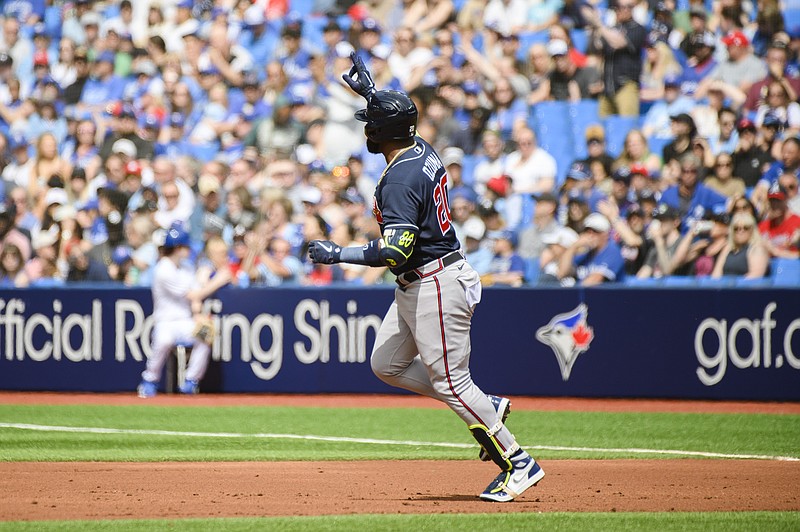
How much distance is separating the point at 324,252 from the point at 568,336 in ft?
23.1

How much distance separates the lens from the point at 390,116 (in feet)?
20.3

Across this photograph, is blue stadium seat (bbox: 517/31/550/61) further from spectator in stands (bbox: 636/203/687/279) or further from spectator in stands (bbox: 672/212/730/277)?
spectator in stands (bbox: 672/212/730/277)

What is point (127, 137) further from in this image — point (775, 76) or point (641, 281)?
point (775, 76)

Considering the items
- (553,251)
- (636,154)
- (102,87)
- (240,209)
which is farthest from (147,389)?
(102,87)

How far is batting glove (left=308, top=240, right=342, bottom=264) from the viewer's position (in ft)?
19.8

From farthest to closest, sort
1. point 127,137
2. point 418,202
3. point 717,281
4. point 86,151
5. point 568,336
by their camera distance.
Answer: point 86,151
point 127,137
point 568,336
point 717,281
point 418,202

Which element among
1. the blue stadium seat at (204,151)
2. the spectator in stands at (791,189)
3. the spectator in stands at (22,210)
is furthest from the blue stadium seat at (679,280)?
the spectator in stands at (22,210)

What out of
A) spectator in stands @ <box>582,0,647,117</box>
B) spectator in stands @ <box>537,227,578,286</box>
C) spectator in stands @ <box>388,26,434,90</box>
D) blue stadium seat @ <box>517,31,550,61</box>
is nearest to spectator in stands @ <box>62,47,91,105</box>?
spectator in stands @ <box>388,26,434,90</box>

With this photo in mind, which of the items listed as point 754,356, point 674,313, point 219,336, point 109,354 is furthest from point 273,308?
point 754,356

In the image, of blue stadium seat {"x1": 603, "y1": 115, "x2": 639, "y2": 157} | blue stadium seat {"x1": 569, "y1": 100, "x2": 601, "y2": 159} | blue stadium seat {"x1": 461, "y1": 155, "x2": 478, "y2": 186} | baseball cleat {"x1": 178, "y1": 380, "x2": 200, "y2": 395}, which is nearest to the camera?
baseball cleat {"x1": 178, "y1": 380, "x2": 200, "y2": 395}

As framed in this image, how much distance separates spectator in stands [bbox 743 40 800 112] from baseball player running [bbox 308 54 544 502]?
8.71m

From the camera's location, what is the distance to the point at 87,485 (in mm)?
6969

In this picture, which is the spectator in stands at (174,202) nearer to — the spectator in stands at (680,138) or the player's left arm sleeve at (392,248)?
the spectator in stands at (680,138)

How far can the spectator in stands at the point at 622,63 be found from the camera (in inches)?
588
